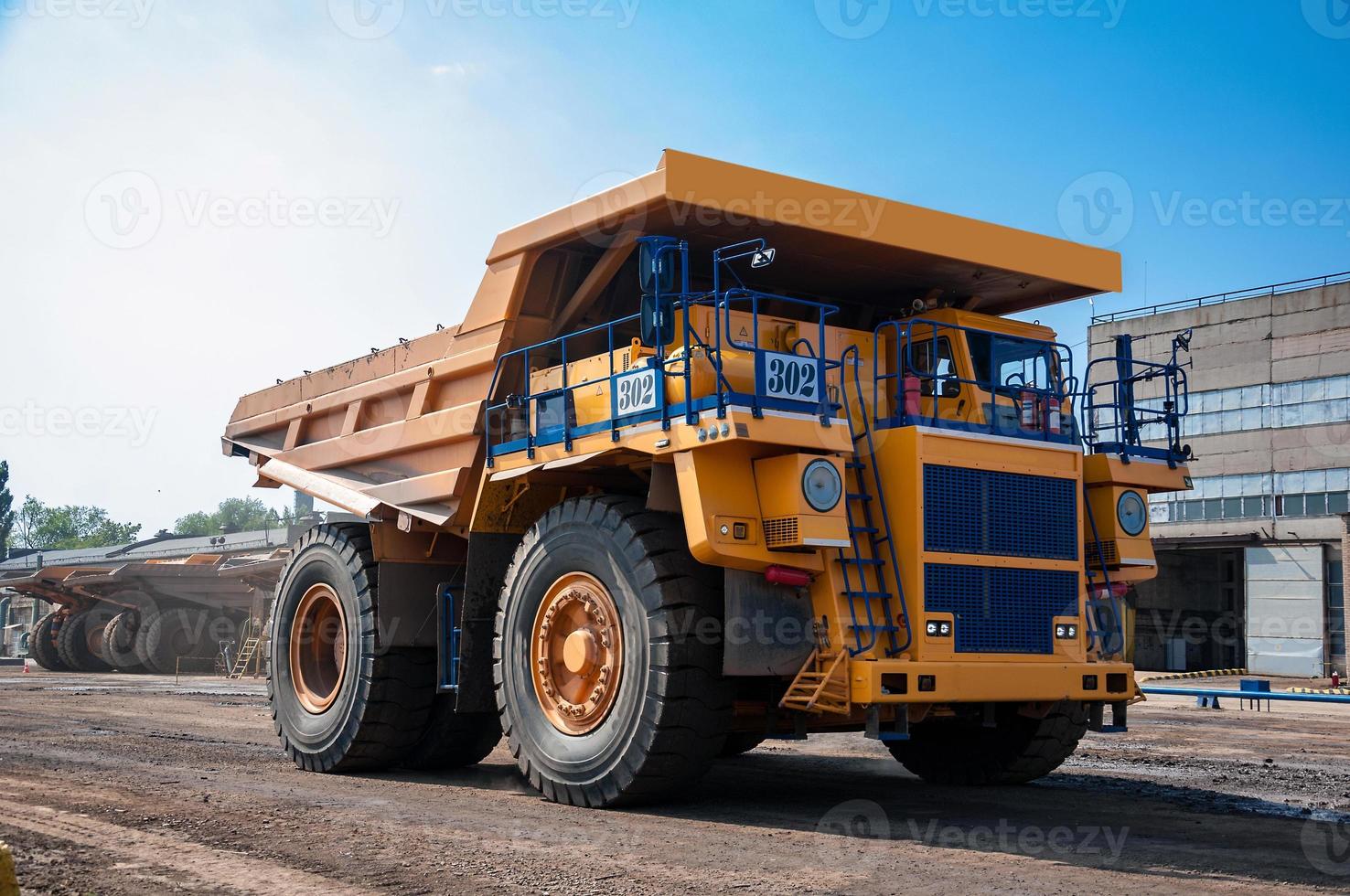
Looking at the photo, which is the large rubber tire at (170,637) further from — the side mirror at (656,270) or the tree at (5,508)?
the tree at (5,508)

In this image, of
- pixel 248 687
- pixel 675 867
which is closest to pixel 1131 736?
pixel 675 867

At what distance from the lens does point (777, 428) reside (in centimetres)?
746

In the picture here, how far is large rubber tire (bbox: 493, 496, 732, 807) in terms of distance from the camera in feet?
24.8

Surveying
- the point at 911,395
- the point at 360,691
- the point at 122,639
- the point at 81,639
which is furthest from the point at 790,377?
the point at 81,639

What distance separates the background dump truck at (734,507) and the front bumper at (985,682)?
0.8 inches

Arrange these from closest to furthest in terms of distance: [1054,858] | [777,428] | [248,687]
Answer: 1. [1054,858]
2. [777,428]
3. [248,687]

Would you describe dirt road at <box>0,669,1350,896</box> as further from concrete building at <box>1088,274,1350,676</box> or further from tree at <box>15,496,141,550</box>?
tree at <box>15,496,141,550</box>

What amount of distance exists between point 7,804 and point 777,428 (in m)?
5.16

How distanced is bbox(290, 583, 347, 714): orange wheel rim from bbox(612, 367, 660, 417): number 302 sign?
14.4 ft

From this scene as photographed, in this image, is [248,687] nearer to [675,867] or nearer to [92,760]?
[92,760]

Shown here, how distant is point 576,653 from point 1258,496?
32.1 metres

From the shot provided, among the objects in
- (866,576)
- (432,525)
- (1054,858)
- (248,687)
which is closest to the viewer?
(1054,858)

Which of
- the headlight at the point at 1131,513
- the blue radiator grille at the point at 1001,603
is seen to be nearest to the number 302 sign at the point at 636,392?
the blue radiator grille at the point at 1001,603

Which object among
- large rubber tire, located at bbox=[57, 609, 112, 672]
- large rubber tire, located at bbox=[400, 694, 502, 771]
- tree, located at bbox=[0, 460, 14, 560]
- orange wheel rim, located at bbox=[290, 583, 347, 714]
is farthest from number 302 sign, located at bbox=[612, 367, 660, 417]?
tree, located at bbox=[0, 460, 14, 560]
